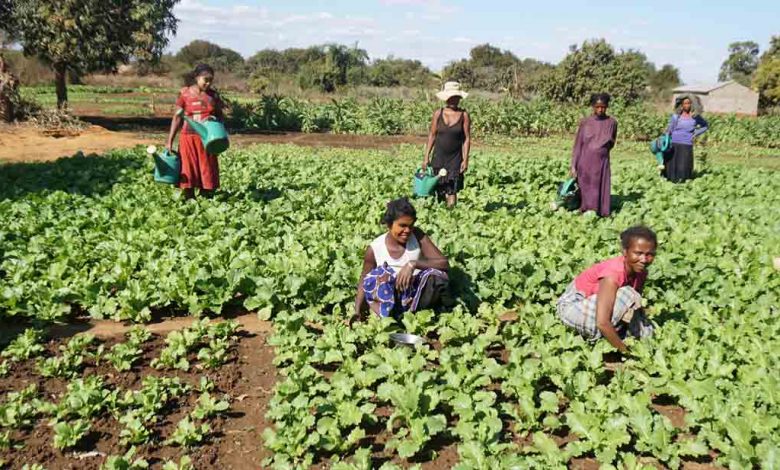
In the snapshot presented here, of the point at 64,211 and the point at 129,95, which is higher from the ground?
the point at 129,95

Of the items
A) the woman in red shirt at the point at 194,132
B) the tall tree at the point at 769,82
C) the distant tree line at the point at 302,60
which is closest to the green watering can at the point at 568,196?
the woman in red shirt at the point at 194,132

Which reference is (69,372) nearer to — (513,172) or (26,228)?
(26,228)

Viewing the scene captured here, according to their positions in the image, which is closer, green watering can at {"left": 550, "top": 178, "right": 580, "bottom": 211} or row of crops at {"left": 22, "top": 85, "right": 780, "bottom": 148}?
green watering can at {"left": 550, "top": 178, "right": 580, "bottom": 211}

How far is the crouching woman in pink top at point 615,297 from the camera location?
384cm

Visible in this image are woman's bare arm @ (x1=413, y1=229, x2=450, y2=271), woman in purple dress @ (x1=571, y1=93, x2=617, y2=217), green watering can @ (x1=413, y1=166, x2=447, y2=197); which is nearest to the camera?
woman's bare arm @ (x1=413, y1=229, x2=450, y2=271)

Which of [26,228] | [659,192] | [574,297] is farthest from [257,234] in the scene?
[659,192]

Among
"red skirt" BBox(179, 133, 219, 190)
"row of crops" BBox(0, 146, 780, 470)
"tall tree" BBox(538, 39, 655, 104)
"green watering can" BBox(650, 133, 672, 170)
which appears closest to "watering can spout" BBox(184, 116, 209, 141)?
"red skirt" BBox(179, 133, 219, 190)

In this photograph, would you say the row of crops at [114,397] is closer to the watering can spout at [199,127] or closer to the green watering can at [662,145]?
the watering can spout at [199,127]

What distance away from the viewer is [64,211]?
6699 millimetres

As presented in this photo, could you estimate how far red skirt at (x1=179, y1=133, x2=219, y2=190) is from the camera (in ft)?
22.9

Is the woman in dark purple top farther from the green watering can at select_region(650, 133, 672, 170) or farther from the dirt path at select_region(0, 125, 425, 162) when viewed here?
the dirt path at select_region(0, 125, 425, 162)

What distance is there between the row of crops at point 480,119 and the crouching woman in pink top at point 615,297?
59.3 feet

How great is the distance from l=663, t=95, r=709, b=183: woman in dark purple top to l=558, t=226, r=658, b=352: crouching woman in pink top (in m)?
6.86

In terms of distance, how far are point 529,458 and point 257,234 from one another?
3.84 metres
